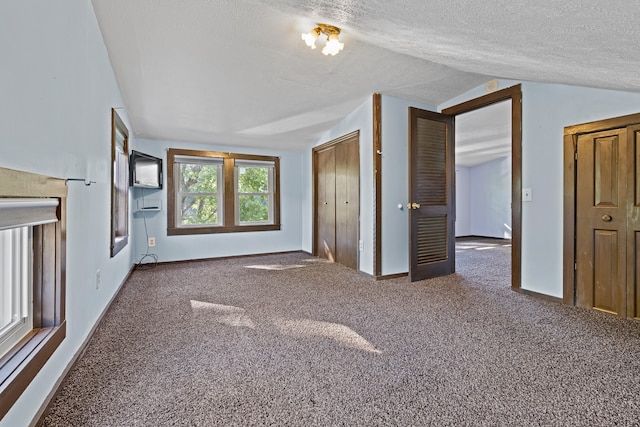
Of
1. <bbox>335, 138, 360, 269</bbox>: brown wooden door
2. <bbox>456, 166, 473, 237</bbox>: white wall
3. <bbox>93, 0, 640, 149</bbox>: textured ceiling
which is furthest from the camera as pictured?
<bbox>456, 166, 473, 237</bbox>: white wall

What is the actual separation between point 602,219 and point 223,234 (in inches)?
186

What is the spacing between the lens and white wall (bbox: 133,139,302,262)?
4.42m

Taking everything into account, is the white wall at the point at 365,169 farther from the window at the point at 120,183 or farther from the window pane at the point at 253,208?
the window at the point at 120,183

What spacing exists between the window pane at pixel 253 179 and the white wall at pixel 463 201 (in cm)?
542

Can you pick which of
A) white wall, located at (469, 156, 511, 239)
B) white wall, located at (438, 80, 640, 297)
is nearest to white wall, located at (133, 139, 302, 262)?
white wall, located at (438, 80, 640, 297)

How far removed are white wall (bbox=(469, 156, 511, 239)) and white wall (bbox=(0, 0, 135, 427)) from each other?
8.13m

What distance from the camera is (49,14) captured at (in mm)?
1278

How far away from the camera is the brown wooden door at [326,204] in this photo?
4680 mm

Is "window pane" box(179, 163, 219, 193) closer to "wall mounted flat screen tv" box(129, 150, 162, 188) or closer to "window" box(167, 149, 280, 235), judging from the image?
"window" box(167, 149, 280, 235)

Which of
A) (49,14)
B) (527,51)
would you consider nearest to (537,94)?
(527,51)

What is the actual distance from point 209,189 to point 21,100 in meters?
3.96

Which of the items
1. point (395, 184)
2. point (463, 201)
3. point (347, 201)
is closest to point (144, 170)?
point (347, 201)

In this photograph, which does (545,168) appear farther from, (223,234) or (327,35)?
(223,234)

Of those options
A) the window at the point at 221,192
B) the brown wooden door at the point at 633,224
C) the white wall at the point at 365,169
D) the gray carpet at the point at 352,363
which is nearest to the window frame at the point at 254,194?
the window at the point at 221,192
